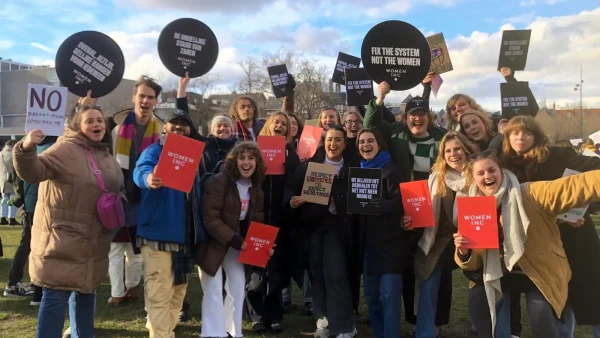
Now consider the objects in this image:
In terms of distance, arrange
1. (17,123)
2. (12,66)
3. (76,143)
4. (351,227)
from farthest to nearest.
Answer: (12,66) < (17,123) < (351,227) < (76,143)

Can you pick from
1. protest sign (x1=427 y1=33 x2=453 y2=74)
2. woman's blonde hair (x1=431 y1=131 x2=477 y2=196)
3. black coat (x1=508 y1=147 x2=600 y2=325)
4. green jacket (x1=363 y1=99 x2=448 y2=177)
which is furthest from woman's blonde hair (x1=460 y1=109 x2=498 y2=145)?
protest sign (x1=427 y1=33 x2=453 y2=74)

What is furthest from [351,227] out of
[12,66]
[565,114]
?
[12,66]

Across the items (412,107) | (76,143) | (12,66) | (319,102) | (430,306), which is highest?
(12,66)

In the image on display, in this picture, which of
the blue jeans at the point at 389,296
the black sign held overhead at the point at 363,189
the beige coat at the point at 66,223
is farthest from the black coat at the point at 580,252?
the beige coat at the point at 66,223

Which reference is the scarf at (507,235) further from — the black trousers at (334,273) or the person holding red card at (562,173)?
the black trousers at (334,273)

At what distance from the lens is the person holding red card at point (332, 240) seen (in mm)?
4832

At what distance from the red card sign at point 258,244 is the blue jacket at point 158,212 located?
0.65 metres

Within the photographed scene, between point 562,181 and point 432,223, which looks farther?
point 432,223

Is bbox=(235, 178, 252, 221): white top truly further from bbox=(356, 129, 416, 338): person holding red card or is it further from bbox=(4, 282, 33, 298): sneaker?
bbox=(4, 282, 33, 298): sneaker

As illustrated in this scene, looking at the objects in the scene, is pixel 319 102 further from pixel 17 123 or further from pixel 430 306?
pixel 17 123

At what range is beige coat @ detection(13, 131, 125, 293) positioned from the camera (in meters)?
3.79

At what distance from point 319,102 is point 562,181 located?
34648mm

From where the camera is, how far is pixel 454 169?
4.43m

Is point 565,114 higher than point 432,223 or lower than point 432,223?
higher
